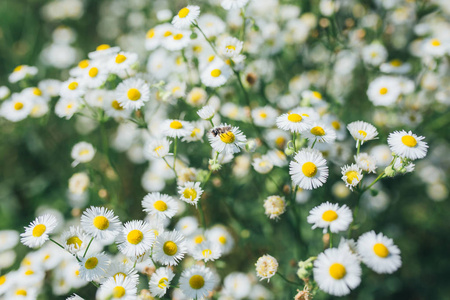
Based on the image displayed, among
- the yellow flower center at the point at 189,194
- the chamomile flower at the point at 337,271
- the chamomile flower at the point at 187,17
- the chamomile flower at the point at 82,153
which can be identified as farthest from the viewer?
the chamomile flower at the point at 82,153

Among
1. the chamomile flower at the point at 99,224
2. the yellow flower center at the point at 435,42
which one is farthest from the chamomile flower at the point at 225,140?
the yellow flower center at the point at 435,42

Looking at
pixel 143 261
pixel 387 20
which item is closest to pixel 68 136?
pixel 143 261

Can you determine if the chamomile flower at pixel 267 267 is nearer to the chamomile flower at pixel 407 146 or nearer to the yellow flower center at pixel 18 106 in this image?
the chamomile flower at pixel 407 146

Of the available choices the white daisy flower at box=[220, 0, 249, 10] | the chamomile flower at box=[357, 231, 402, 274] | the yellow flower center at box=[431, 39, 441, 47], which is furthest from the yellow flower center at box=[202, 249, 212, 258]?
the yellow flower center at box=[431, 39, 441, 47]

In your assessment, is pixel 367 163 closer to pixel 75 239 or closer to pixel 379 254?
pixel 379 254

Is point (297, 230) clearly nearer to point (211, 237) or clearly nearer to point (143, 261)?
point (211, 237)

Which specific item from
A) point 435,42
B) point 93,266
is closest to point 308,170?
point 93,266

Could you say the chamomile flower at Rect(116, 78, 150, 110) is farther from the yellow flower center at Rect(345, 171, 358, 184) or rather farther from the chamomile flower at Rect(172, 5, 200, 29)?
the yellow flower center at Rect(345, 171, 358, 184)
